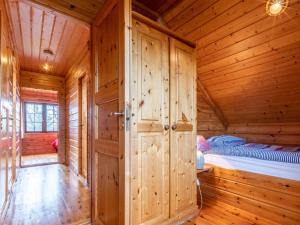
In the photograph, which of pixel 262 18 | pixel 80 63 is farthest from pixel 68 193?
pixel 262 18

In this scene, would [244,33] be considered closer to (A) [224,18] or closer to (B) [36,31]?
(A) [224,18]

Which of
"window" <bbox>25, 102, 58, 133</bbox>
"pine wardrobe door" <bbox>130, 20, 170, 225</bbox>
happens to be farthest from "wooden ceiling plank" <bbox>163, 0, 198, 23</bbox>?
"window" <bbox>25, 102, 58, 133</bbox>

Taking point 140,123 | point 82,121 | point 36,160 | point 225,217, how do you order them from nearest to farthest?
point 140,123 < point 225,217 < point 82,121 < point 36,160

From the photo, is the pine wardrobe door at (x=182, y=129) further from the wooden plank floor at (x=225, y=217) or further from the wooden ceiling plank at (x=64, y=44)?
the wooden ceiling plank at (x=64, y=44)

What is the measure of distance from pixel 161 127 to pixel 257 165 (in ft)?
4.41

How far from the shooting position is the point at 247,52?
2277 millimetres

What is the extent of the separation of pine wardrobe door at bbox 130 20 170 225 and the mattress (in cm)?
113

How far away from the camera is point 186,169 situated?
193cm

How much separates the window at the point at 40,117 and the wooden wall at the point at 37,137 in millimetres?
182

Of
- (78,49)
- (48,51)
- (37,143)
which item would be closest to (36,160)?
(37,143)

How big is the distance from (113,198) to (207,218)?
1.17 m

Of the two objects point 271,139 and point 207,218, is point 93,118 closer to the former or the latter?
point 207,218

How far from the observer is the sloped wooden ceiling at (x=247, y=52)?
191cm

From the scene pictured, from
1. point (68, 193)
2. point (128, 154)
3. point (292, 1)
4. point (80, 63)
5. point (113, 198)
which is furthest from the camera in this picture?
point (80, 63)
